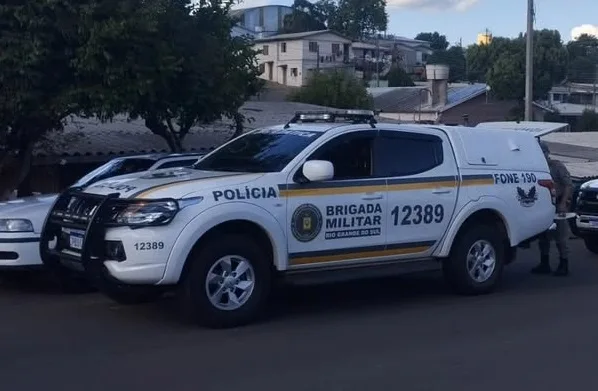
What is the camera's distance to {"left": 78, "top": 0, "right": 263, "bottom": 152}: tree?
14.8m

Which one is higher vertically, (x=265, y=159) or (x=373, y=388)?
(x=265, y=159)

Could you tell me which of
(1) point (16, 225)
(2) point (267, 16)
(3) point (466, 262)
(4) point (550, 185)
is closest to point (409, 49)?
(2) point (267, 16)

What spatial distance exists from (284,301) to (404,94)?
43.7 metres

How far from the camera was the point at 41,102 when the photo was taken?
1507cm

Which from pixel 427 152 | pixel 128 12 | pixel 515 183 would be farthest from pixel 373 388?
pixel 128 12

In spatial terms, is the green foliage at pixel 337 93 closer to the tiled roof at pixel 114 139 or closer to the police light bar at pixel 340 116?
the tiled roof at pixel 114 139

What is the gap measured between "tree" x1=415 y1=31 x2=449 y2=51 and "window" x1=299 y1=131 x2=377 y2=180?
113101 mm

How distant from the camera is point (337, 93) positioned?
3775 centimetres

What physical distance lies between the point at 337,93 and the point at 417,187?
88.6ft

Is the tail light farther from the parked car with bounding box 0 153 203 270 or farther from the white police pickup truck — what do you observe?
the parked car with bounding box 0 153 203 270

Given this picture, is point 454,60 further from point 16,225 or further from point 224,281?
point 224,281

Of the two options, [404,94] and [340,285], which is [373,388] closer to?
[340,285]

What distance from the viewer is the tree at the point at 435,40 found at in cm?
12738

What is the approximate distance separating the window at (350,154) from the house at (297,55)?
57487mm
